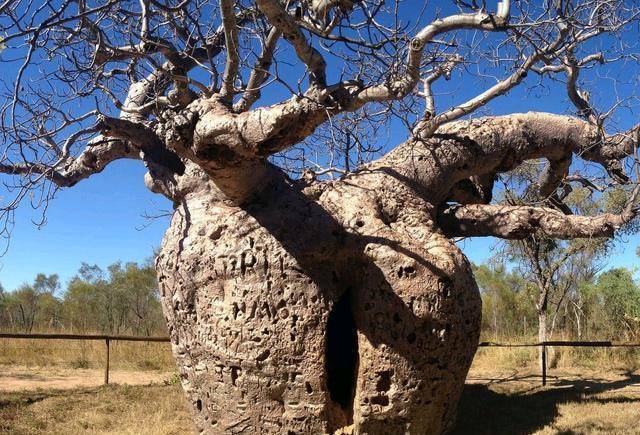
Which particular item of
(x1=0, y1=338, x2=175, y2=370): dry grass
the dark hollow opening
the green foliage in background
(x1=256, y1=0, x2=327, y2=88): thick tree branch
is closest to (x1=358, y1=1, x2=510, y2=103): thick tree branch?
(x1=256, y1=0, x2=327, y2=88): thick tree branch

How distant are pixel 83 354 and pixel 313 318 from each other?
8439 mm

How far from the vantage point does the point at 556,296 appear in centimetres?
1597

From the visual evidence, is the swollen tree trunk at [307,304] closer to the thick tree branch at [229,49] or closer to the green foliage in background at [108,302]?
the thick tree branch at [229,49]

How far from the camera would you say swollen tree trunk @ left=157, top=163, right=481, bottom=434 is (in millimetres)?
4121

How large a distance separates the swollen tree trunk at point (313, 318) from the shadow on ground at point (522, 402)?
149cm

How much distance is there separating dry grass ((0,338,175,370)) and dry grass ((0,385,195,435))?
3157 mm

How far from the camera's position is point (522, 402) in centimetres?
677

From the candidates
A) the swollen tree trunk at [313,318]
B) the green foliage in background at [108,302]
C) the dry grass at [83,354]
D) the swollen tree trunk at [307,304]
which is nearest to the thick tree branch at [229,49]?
the swollen tree trunk at [307,304]

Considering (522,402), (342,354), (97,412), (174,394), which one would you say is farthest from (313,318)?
(174,394)

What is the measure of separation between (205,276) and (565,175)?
4.06m

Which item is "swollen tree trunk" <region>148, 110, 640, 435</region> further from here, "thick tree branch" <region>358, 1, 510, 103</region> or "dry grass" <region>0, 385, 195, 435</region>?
"dry grass" <region>0, 385, 195, 435</region>

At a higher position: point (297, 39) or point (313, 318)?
point (297, 39)

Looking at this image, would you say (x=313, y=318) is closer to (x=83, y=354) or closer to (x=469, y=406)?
(x=469, y=406)

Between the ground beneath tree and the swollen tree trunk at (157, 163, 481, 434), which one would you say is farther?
the ground beneath tree
